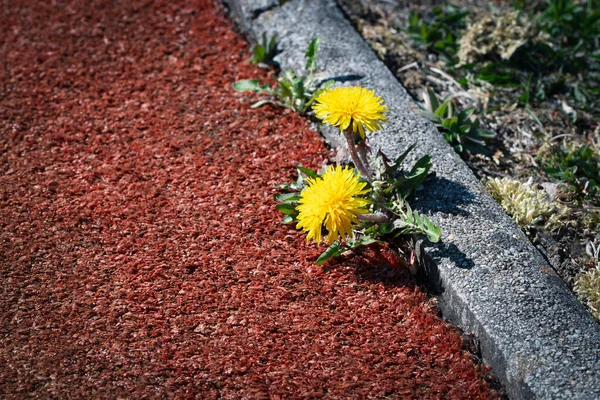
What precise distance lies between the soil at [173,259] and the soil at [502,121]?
25.7 inches

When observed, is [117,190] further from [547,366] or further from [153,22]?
[547,366]

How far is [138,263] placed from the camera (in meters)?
2.66

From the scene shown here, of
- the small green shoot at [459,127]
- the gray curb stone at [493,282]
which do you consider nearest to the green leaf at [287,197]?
the gray curb stone at [493,282]

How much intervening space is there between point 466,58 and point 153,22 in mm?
1730

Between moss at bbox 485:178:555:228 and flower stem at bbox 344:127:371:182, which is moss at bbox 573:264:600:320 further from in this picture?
flower stem at bbox 344:127:371:182

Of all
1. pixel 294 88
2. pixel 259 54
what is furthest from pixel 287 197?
pixel 259 54

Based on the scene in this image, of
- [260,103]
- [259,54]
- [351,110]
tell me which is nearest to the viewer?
[351,110]

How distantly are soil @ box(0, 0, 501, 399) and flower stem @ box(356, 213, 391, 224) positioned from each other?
0.13m

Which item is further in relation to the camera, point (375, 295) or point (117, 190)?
point (117, 190)

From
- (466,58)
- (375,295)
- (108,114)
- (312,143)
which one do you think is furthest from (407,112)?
(108,114)

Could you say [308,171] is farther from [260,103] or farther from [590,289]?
[590,289]

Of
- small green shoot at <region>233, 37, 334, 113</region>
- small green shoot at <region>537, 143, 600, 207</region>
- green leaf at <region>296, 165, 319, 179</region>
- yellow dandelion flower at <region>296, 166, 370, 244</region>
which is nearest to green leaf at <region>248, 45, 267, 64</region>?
small green shoot at <region>233, 37, 334, 113</region>

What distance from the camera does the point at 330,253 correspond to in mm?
2650

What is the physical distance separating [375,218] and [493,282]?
1.65ft
